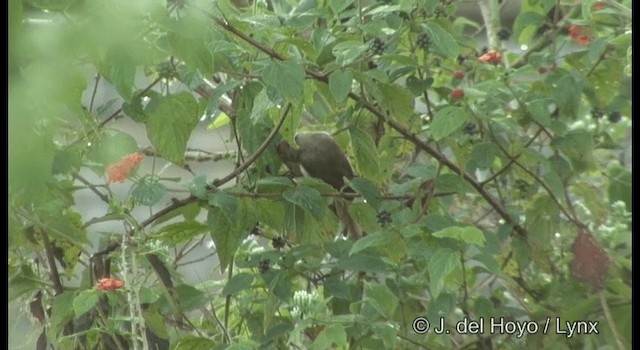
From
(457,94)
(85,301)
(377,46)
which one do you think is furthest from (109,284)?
(457,94)

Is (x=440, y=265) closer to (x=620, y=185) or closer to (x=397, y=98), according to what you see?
(x=397, y=98)

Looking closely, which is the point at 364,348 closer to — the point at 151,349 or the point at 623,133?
the point at 151,349

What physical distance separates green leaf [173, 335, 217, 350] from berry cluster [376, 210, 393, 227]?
8.2 inches

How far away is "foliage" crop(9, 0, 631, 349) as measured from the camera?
91 centimetres

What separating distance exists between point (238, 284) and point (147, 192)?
0.17m

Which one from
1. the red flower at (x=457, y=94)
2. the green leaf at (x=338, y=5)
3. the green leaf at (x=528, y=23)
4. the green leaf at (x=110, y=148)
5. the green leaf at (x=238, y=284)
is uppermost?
the green leaf at (x=528, y=23)

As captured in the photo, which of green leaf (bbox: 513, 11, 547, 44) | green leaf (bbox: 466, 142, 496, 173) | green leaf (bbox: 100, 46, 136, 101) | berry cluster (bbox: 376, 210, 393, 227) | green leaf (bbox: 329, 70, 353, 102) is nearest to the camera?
green leaf (bbox: 100, 46, 136, 101)

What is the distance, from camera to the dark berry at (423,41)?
42.2 inches

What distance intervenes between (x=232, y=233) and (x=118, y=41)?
40cm

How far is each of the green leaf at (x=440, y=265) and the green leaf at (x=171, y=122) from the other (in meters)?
0.26

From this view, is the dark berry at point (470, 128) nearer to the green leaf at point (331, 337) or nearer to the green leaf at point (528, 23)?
the green leaf at point (528, 23)

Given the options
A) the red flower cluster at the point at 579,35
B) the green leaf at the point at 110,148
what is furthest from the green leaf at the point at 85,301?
the red flower cluster at the point at 579,35

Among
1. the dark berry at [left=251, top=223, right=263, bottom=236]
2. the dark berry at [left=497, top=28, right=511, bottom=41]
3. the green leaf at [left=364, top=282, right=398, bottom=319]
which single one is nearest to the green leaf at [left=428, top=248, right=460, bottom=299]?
the green leaf at [left=364, top=282, right=398, bottom=319]

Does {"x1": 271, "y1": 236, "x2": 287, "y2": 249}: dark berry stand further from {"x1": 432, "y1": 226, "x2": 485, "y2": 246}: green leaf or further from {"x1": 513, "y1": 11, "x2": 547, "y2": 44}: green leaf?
{"x1": 513, "y1": 11, "x2": 547, "y2": 44}: green leaf
